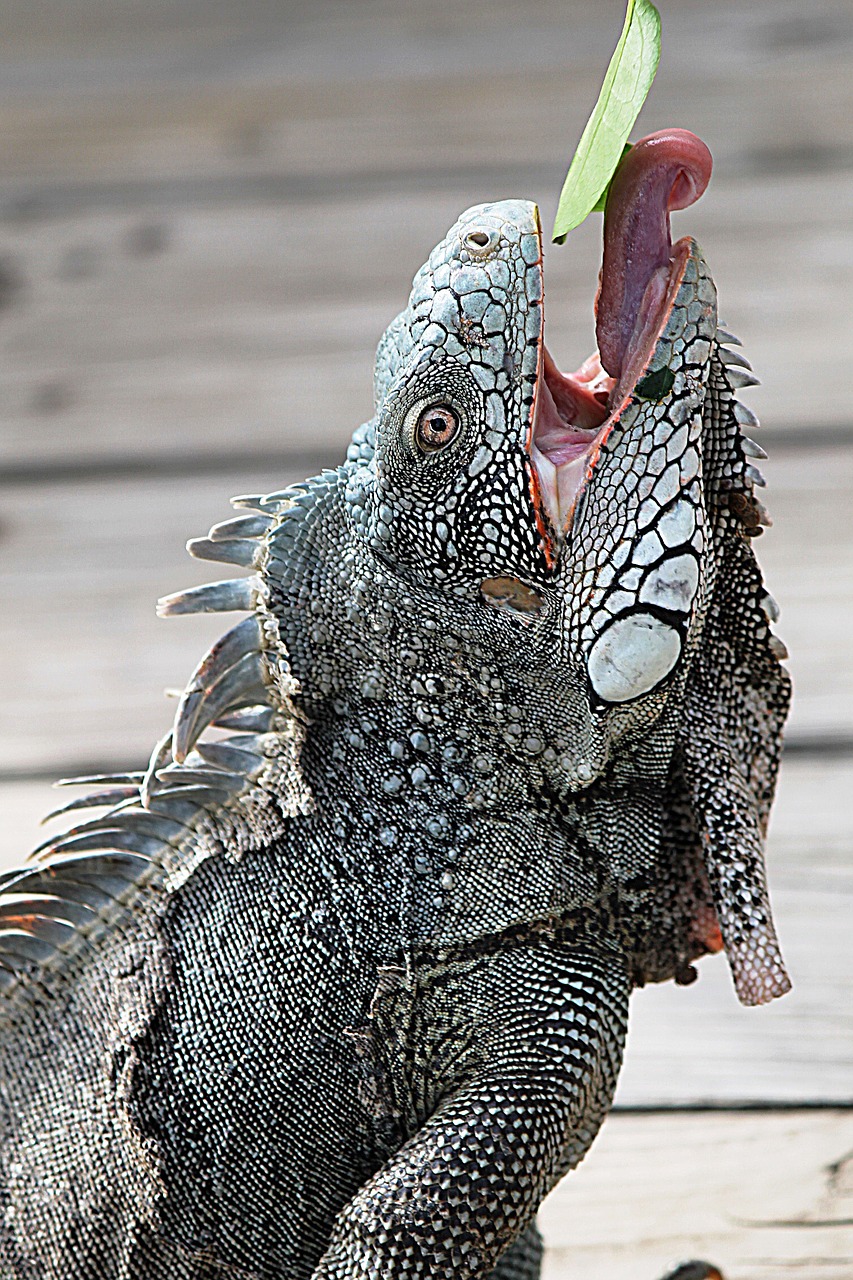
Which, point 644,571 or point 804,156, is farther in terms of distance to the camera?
point 804,156

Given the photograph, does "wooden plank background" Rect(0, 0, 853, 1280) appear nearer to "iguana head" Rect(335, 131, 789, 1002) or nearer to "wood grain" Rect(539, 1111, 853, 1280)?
"wood grain" Rect(539, 1111, 853, 1280)

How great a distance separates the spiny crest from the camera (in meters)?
1.25

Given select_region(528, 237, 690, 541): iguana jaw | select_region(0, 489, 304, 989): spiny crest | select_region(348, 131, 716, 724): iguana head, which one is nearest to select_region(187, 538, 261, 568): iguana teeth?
select_region(0, 489, 304, 989): spiny crest

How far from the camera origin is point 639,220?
3.72 feet

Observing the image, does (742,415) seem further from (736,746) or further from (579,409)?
(736,746)

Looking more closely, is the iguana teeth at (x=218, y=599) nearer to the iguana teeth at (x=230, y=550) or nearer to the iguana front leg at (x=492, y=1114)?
the iguana teeth at (x=230, y=550)

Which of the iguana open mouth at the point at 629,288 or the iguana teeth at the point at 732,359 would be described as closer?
the iguana open mouth at the point at 629,288

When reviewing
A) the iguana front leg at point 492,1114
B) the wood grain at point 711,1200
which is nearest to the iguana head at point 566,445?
the iguana front leg at point 492,1114

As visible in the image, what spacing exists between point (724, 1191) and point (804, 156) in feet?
7.31

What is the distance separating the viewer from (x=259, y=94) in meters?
3.52

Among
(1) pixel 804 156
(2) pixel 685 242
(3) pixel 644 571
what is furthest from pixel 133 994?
(1) pixel 804 156

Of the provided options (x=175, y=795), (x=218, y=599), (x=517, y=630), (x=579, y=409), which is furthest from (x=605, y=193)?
(x=175, y=795)

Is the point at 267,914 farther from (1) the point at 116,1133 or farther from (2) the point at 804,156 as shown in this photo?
(2) the point at 804,156

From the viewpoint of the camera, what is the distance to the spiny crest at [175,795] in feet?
4.09
